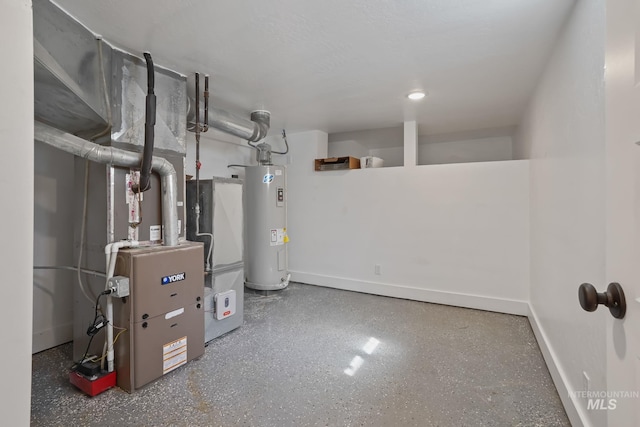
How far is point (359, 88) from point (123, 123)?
193cm

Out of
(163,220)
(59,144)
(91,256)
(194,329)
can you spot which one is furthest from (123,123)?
(194,329)

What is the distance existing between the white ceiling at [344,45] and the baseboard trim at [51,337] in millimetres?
2319

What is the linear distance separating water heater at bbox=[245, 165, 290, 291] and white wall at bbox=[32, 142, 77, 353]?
6.03 ft

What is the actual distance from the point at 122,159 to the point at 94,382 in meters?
1.39

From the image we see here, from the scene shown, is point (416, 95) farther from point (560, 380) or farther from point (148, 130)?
point (560, 380)

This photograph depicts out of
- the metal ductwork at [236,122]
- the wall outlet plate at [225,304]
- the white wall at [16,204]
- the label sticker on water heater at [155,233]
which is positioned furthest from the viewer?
the metal ductwork at [236,122]

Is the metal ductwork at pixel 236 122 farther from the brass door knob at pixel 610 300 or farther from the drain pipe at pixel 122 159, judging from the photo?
the brass door knob at pixel 610 300

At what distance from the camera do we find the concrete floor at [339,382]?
1646mm

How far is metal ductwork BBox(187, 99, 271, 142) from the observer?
2652 mm

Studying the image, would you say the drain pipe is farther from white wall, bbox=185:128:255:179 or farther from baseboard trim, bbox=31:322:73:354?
white wall, bbox=185:128:255:179

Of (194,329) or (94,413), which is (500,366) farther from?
(94,413)

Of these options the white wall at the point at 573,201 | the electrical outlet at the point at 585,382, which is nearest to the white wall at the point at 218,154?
the white wall at the point at 573,201

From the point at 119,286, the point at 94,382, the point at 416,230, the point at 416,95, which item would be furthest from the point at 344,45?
the point at 94,382

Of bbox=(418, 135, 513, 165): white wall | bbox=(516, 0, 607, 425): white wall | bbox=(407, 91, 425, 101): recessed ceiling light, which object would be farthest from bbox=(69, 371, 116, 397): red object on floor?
bbox=(418, 135, 513, 165): white wall
